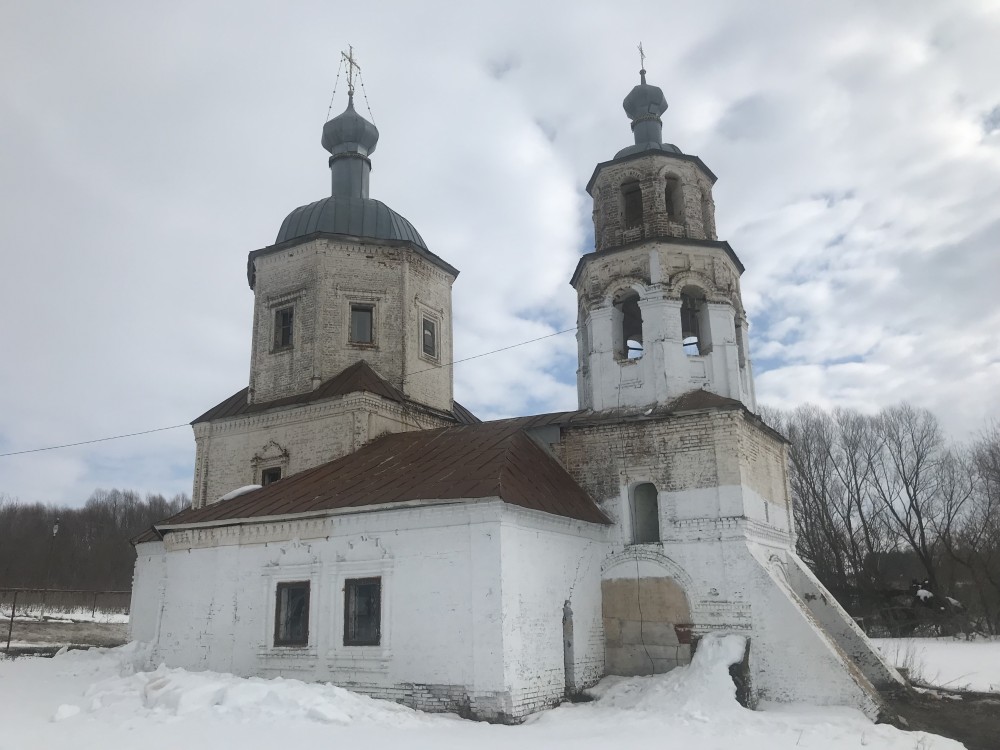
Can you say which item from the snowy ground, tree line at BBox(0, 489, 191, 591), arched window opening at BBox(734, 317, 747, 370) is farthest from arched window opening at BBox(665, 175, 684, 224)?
tree line at BBox(0, 489, 191, 591)

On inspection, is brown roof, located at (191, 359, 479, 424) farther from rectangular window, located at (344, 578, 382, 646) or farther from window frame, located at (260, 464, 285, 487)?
rectangular window, located at (344, 578, 382, 646)

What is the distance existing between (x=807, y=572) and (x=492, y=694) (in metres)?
5.72

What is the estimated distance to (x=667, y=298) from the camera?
1304cm

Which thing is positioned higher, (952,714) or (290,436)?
(290,436)

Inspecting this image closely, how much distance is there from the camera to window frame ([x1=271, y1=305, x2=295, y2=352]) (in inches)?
612

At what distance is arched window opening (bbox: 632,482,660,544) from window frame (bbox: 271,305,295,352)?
7289 mm

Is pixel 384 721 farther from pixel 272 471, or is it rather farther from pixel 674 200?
pixel 674 200

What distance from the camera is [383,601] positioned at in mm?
10352

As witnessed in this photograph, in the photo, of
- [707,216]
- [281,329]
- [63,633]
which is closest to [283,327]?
[281,329]

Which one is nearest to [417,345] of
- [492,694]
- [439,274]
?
[439,274]

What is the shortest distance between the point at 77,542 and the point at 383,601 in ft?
196

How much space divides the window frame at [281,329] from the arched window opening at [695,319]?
295 inches

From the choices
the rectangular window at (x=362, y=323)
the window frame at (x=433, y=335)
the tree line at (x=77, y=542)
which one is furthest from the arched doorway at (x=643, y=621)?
the tree line at (x=77, y=542)

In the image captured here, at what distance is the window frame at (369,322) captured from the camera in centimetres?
1536
